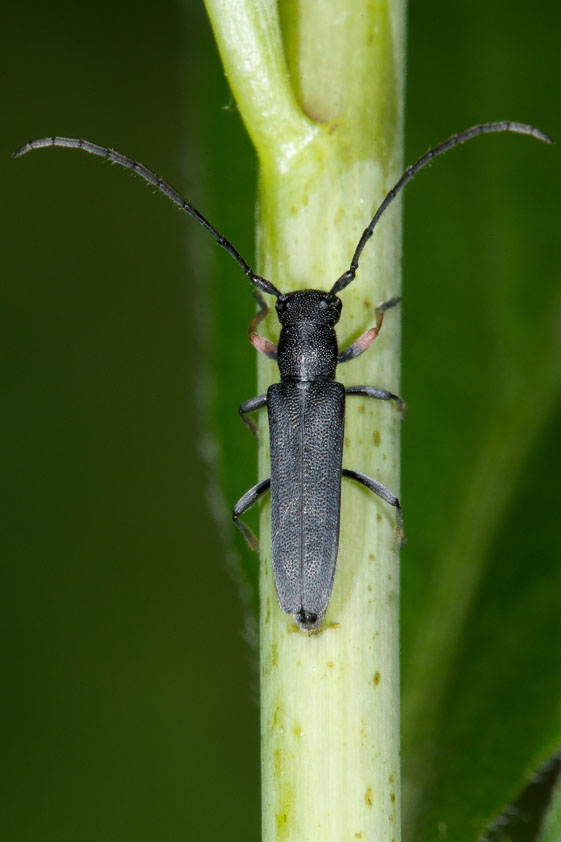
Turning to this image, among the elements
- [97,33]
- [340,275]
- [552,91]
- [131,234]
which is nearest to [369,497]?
[340,275]

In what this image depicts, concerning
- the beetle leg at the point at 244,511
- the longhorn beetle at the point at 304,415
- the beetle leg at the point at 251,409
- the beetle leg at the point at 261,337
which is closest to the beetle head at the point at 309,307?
the longhorn beetle at the point at 304,415

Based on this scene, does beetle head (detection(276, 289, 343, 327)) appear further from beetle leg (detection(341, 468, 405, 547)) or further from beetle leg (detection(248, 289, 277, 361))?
beetle leg (detection(341, 468, 405, 547))

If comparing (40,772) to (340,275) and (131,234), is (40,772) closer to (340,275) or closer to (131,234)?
(131,234)

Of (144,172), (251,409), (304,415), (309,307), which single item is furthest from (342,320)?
(144,172)

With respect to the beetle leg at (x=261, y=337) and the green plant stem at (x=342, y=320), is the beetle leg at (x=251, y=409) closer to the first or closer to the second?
the beetle leg at (x=261, y=337)

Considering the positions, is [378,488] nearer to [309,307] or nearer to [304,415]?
[304,415]

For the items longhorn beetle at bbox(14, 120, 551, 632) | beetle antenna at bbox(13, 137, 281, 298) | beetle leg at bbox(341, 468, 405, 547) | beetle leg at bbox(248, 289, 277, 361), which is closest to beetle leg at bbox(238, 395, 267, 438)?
longhorn beetle at bbox(14, 120, 551, 632)

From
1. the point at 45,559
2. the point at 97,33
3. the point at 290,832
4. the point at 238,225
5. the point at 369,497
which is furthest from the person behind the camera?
the point at 97,33
